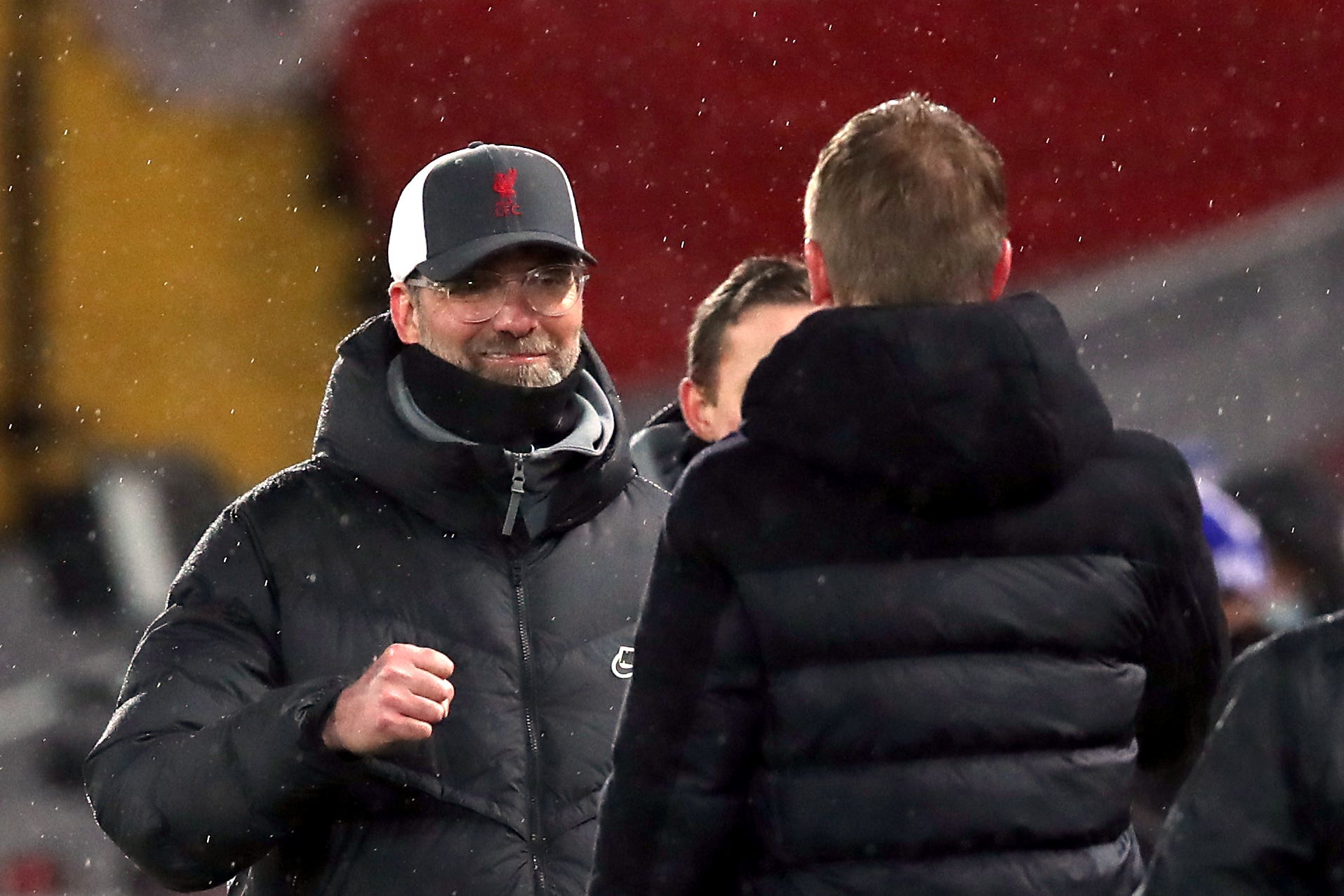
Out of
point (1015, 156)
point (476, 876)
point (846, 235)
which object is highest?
point (846, 235)

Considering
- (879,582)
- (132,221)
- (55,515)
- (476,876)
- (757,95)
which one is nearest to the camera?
(879,582)

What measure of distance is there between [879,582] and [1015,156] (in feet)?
26.8

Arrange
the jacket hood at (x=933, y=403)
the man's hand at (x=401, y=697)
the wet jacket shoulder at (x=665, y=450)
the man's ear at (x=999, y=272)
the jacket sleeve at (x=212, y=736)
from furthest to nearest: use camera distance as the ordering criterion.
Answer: the wet jacket shoulder at (x=665, y=450)
the jacket sleeve at (x=212, y=736)
the man's hand at (x=401, y=697)
the man's ear at (x=999, y=272)
the jacket hood at (x=933, y=403)

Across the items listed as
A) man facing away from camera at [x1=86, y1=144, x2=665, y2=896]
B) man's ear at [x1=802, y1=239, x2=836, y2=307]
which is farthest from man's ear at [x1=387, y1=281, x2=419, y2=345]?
man's ear at [x1=802, y1=239, x2=836, y2=307]

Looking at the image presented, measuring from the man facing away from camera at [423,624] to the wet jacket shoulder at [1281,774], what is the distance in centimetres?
A: 95

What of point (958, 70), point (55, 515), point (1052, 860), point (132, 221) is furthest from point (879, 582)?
point (958, 70)

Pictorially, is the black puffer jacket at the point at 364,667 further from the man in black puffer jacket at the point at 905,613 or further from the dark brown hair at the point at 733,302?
the dark brown hair at the point at 733,302

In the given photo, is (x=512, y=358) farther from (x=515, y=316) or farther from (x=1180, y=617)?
(x=1180, y=617)

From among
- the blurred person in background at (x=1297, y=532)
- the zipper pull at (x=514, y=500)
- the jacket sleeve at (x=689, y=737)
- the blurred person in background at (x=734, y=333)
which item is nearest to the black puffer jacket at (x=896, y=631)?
the jacket sleeve at (x=689, y=737)

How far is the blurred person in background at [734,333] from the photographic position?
10.2ft

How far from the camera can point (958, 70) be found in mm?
10023

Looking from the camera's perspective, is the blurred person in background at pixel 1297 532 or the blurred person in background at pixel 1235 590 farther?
the blurred person in background at pixel 1297 532

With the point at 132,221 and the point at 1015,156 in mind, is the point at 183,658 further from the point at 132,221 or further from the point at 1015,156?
the point at 1015,156

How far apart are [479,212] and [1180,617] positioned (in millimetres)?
1058
